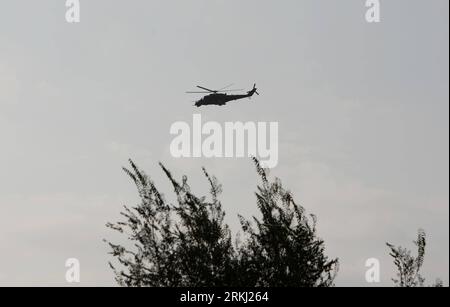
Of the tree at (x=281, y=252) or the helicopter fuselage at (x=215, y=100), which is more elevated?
the helicopter fuselage at (x=215, y=100)

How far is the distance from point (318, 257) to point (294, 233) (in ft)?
4.97

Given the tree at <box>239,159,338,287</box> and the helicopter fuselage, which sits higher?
the helicopter fuselage

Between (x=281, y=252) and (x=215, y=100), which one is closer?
(x=281, y=252)

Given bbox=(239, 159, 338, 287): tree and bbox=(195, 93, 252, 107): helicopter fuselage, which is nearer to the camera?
bbox=(239, 159, 338, 287): tree

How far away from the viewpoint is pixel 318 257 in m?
30.3

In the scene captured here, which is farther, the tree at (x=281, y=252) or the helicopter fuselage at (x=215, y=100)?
the helicopter fuselage at (x=215, y=100)
